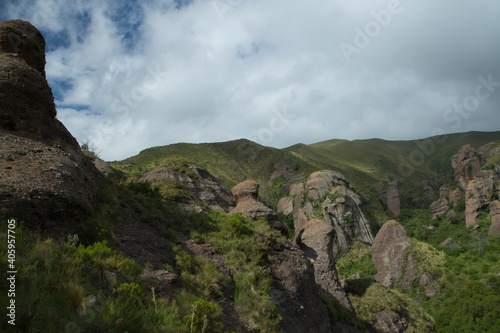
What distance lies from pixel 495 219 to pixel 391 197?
1438 inches

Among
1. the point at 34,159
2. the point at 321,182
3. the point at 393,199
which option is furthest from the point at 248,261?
the point at 393,199

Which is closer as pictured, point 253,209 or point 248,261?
point 248,261

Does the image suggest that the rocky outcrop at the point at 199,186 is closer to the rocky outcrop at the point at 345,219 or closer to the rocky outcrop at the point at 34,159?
the rocky outcrop at the point at 34,159

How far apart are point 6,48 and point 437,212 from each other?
10887 centimetres

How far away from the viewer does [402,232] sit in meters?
54.7

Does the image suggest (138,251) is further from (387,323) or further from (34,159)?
(387,323)

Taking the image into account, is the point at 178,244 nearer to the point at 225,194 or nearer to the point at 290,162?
the point at 225,194

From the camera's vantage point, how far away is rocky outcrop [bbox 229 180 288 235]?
19469mm

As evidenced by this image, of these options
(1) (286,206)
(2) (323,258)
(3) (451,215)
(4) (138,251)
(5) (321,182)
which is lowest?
(3) (451,215)

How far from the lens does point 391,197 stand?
335 ft

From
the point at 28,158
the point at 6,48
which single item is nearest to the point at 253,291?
the point at 28,158

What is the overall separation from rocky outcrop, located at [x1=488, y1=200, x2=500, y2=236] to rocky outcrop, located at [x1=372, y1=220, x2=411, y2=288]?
26.2 meters

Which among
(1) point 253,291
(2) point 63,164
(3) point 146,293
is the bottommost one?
(1) point 253,291

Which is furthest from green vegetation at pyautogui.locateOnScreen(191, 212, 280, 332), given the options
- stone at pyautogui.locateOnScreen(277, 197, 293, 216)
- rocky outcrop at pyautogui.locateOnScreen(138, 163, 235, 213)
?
stone at pyautogui.locateOnScreen(277, 197, 293, 216)
